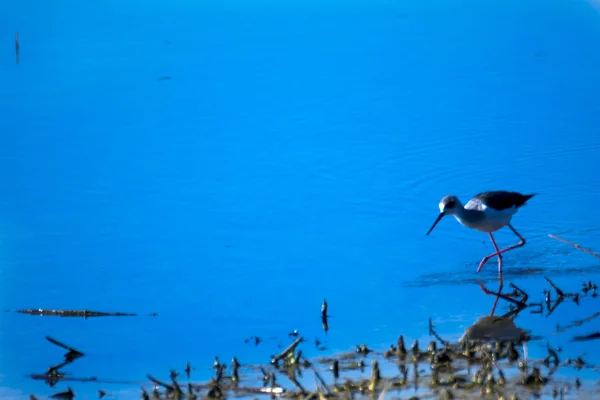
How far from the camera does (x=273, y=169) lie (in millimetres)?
9750

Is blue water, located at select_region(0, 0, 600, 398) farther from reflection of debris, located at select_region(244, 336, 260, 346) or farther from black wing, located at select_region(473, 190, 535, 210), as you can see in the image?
black wing, located at select_region(473, 190, 535, 210)

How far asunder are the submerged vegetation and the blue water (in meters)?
0.17

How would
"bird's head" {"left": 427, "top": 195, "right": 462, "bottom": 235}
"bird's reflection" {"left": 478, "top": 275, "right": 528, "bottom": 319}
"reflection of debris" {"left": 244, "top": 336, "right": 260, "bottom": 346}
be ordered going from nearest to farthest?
"reflection of debris" {"left": 244, "top": 336, "right": 260, "bottom": 346}, "bird's reflection" {"left": 478, "top": 275, "right": 528, "bottom": 319}, "bird's head" {"left": 427, "top": 195, "right": 462, "bottom": 235}

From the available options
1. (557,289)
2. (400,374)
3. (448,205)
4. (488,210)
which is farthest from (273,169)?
A: (400,374)

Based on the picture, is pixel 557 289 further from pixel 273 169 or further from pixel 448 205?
pixel 273 169

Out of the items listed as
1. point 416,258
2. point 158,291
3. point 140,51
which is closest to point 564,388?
point 416,258

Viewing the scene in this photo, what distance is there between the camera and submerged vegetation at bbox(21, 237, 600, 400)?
5.28 meters

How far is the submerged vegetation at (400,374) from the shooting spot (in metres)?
5.28

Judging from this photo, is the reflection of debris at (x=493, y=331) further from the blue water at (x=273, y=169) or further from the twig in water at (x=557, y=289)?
the twig in water at (x=557, y=289)

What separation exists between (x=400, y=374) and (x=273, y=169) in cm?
440

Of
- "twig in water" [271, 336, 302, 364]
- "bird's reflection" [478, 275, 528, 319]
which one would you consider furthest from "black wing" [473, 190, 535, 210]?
"twig in water" [271, 336, 302, 364]

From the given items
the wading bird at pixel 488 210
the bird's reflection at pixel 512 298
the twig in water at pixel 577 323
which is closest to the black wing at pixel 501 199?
the wading bird at pixel 488 210

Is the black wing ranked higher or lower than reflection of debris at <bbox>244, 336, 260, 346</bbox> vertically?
higher

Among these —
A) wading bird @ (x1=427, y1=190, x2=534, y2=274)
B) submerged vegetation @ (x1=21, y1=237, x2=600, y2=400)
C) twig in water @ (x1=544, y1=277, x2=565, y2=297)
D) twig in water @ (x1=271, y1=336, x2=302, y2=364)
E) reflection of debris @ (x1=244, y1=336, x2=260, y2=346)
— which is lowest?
submerged vegetation @ (x1=21, y1=237, x2=600, y2=400)
